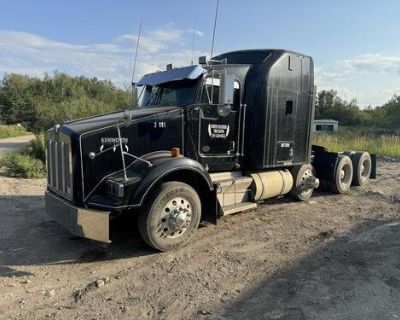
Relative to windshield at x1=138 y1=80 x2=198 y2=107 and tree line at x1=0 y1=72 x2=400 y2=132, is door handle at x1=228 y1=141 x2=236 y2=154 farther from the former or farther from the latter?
tree line at x1=0 y1=72 x2=400 y2=132

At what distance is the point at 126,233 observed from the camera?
7.38 meters

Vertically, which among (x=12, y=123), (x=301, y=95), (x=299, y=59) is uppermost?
(x=299, y=59)

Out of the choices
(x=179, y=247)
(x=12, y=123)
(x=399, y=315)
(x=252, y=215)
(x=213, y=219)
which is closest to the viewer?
(x=399, y=315)

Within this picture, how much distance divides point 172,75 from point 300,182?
383 centimetres

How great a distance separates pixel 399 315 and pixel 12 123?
51.7 metres

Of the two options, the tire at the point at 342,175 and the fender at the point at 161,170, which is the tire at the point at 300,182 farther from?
the fender at the point at 161,170

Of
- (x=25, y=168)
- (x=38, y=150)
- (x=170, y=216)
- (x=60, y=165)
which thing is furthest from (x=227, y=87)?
(x=38, y=150)

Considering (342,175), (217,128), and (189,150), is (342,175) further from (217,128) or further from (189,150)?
(189,150)

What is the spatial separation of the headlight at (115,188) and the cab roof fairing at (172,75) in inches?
90.7

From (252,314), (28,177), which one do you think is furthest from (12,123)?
(252,314)

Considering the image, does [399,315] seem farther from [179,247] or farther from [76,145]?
[76,145]

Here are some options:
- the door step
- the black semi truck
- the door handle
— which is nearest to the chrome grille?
the black semi truck

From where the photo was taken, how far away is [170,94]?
770cm

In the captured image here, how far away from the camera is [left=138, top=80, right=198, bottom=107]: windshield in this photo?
7391 millimetres
